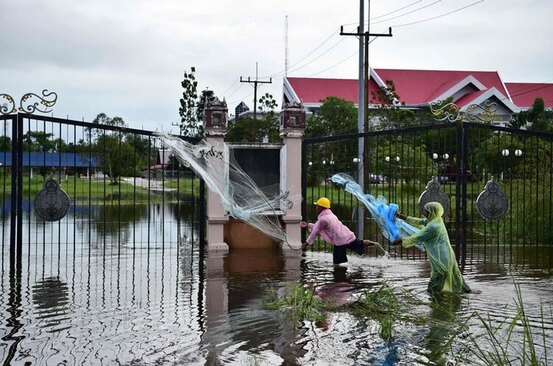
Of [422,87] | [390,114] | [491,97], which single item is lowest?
[390,114]

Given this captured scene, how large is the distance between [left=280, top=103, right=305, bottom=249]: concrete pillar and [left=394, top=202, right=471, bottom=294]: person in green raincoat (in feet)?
17.3

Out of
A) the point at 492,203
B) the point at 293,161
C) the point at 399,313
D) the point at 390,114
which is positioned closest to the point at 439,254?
the point at 399,313

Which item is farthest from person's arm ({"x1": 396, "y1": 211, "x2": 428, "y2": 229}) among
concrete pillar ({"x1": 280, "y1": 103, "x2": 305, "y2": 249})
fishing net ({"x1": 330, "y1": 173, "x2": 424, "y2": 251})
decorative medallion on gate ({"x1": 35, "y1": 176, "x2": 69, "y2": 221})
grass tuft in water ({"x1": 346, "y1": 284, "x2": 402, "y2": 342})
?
decorative medallion on gate ({"x1": 35, "y1": 176, "x2": 69, "y2": 221})

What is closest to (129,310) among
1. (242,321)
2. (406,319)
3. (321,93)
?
(242,321)

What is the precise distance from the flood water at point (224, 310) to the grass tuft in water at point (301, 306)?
125 millimetres

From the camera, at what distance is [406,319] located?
8.73m

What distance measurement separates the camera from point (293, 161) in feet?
52.5

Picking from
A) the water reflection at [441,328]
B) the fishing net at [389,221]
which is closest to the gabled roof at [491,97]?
the fishing net at [389,221]

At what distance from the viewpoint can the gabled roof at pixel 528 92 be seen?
190 ft

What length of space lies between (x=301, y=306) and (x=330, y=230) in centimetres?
427

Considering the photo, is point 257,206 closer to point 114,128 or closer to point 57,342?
point 114,128

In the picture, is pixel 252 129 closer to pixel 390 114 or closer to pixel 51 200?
pixel 390 114

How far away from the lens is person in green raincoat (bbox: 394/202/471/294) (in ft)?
35.0

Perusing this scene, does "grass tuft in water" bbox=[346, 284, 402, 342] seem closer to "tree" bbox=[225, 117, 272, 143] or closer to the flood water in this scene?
the flood water
